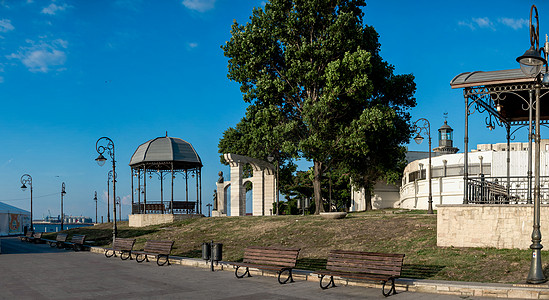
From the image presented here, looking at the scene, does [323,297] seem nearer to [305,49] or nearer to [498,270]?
[498,270]

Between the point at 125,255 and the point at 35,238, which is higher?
the point at 125,255

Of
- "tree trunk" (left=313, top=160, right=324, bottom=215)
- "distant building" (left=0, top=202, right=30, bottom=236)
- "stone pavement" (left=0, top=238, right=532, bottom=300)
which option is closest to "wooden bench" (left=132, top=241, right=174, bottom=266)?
"stone pavement" (left=0, top=238, right=532, bottom=300)

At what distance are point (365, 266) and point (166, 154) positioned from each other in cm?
2773

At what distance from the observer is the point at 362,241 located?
1894cm

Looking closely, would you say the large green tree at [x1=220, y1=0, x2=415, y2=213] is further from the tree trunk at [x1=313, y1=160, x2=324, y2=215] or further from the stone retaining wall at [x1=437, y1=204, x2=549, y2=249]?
the stone retaining wall at [x1=437, y1=204, x2=549, y2=249]

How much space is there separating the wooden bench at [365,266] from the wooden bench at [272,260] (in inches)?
36.6

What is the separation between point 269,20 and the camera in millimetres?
32625

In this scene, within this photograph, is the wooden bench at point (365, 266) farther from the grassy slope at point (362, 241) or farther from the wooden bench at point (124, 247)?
the wooden bench at point (124, 247)

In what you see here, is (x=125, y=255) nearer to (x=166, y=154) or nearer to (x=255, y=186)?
(x=166, y=154)

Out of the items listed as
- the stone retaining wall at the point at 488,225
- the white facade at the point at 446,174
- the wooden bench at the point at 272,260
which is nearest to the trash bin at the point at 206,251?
the wooden bench at the point at 272,260

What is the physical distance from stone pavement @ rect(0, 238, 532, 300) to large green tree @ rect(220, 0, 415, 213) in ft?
48.6

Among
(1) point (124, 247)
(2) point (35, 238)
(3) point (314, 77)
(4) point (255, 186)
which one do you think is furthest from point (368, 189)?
(2) point (35, 238)

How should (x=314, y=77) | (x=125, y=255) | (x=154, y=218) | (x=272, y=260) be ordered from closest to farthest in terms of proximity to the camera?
(x=272, y=260) < (x=125, y=255) < (x=314, y=77) < (x=154, y=218)

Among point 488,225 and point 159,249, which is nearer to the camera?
point 488,225
